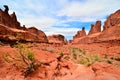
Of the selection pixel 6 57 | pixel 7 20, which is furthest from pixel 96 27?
pixel 6 57

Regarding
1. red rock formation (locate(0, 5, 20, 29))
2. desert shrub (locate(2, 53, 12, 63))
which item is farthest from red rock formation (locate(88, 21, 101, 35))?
desert shrub (locate(2, 53, 12, 63))

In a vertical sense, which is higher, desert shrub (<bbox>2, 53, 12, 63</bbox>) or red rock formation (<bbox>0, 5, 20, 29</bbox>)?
red rock formation (<bbox>0, 5, 20, 29</bbox>)

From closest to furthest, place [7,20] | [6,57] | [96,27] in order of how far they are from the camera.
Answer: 1. [6,57]
2. [7,20]
3. [96,27]

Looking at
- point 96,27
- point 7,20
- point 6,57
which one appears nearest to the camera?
point 6,57

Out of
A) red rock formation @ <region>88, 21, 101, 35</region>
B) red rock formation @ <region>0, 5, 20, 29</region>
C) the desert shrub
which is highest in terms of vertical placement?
red rock formation @ <region>88, 21, 101, 35</region>

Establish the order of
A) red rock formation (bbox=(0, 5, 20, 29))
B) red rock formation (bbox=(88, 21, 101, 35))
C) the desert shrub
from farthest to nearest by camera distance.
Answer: red rock formation (bbox=(88, 21, 101, 35)) < red rock formation (bbox=(0, 5, 20, 29)) < the desert shrub

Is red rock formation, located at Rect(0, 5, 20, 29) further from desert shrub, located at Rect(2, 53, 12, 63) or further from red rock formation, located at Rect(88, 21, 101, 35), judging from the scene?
red rock formation, located at Rect(88, 21, 101, 35)

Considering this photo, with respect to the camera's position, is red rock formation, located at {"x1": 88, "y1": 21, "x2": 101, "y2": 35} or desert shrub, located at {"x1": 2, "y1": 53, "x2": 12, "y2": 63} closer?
desert shrub, located at {"x1": 2, "y1": 53, "x2": 12, "y2": 63}

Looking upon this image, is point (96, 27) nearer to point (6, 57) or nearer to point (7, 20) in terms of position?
point (7, 20)

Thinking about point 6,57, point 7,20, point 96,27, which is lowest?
point 6,57

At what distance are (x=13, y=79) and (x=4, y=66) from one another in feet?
3.82

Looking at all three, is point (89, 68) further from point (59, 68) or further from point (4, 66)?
point (4, 66)

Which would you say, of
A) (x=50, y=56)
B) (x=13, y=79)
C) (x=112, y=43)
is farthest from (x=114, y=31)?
(x=13, y=79)

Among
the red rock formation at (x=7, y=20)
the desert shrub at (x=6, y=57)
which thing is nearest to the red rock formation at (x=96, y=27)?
the red rock formation at (x=7, y=20)
